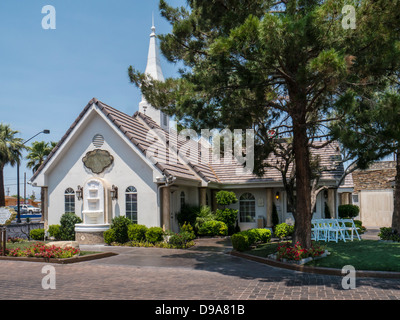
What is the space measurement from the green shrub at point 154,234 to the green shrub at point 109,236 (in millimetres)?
1620

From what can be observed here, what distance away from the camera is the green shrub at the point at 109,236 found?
663 inches

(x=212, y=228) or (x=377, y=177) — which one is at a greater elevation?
(x=377, y=177)

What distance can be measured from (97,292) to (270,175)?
1448 cm

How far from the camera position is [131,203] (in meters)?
17.7

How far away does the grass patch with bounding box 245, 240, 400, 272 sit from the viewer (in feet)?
33.9

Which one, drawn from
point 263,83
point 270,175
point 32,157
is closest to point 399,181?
point 270,175

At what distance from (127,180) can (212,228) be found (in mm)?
4798

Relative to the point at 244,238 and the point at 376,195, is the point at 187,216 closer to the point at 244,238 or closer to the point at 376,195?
the point at 244,238

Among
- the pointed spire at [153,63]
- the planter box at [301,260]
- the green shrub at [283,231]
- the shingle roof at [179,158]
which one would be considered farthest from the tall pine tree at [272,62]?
the pointed spire at [153,63]

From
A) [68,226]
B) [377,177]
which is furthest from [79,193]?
[377,177]

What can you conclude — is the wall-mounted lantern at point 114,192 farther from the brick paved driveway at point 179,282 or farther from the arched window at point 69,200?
the brick paved driveway at point 179,282

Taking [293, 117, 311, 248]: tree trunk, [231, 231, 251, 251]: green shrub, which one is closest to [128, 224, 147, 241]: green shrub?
[231, 231, 251, 251]: green shrub

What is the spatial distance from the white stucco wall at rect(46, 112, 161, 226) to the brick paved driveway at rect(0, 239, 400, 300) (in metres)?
4.59
